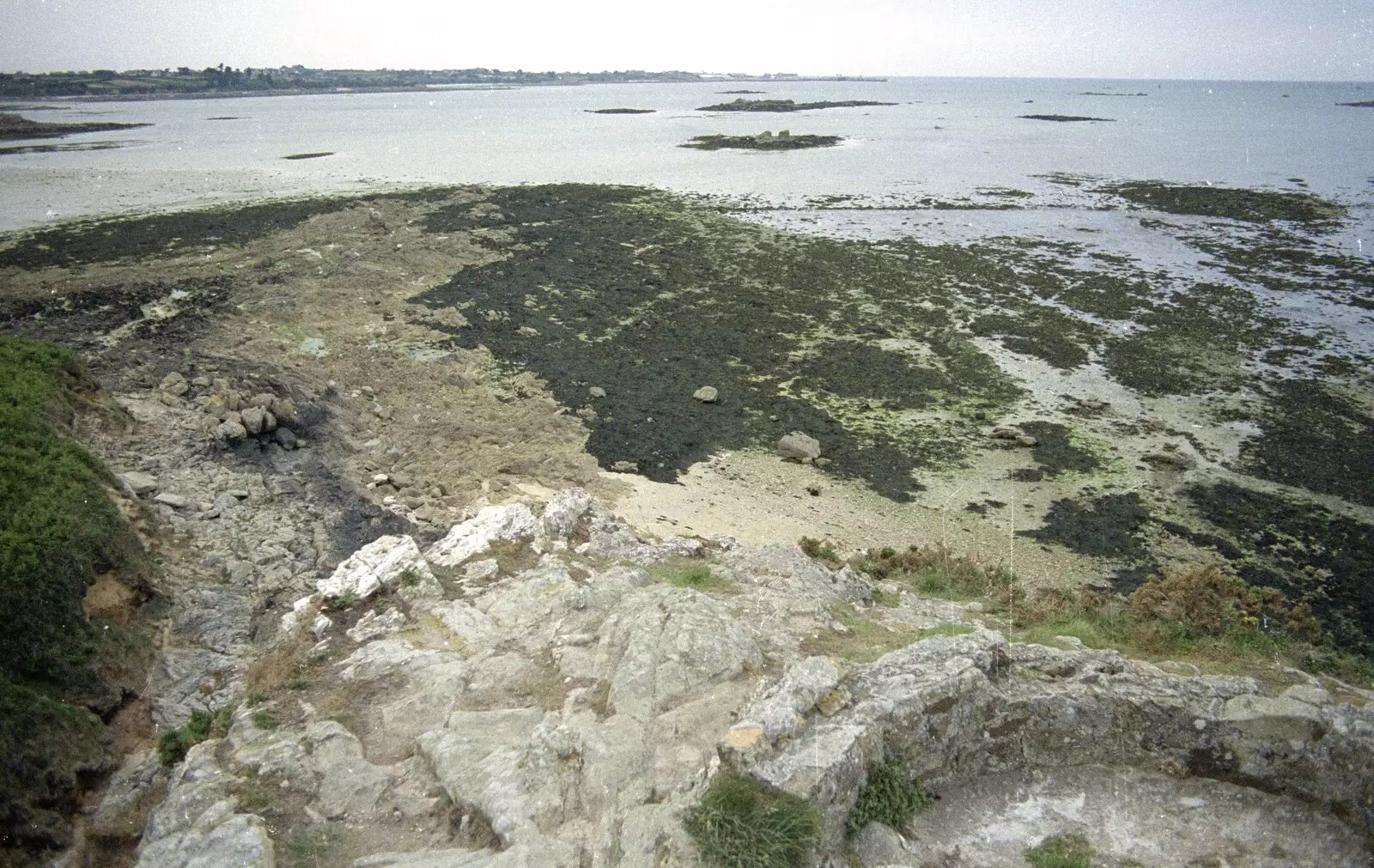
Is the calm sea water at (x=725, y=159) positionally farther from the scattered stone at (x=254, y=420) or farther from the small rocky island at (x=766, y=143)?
the scattered stone at (x=254, y=420)

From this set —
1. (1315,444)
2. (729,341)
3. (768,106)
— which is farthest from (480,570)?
(768,106)

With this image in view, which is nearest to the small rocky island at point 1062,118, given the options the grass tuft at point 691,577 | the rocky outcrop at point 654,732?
the grass tuft at point 691,577

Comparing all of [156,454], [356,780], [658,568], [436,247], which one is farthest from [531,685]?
[436,247]

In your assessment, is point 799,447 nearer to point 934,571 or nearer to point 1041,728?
point 934,571

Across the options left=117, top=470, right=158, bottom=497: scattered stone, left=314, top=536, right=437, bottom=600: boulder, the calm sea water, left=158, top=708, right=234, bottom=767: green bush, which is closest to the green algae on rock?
the calm sea water

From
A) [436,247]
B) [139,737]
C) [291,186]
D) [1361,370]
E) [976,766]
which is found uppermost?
[291,186]

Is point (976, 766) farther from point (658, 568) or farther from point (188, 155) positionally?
point (188, 155)

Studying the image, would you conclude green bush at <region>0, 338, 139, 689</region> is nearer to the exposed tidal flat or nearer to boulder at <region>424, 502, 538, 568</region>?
boulder at <region>424, 502, 538, 568</region>

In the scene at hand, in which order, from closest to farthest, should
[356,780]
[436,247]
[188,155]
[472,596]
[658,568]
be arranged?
[356,780], [472,596], [658,568], [436,247], [188,155]
